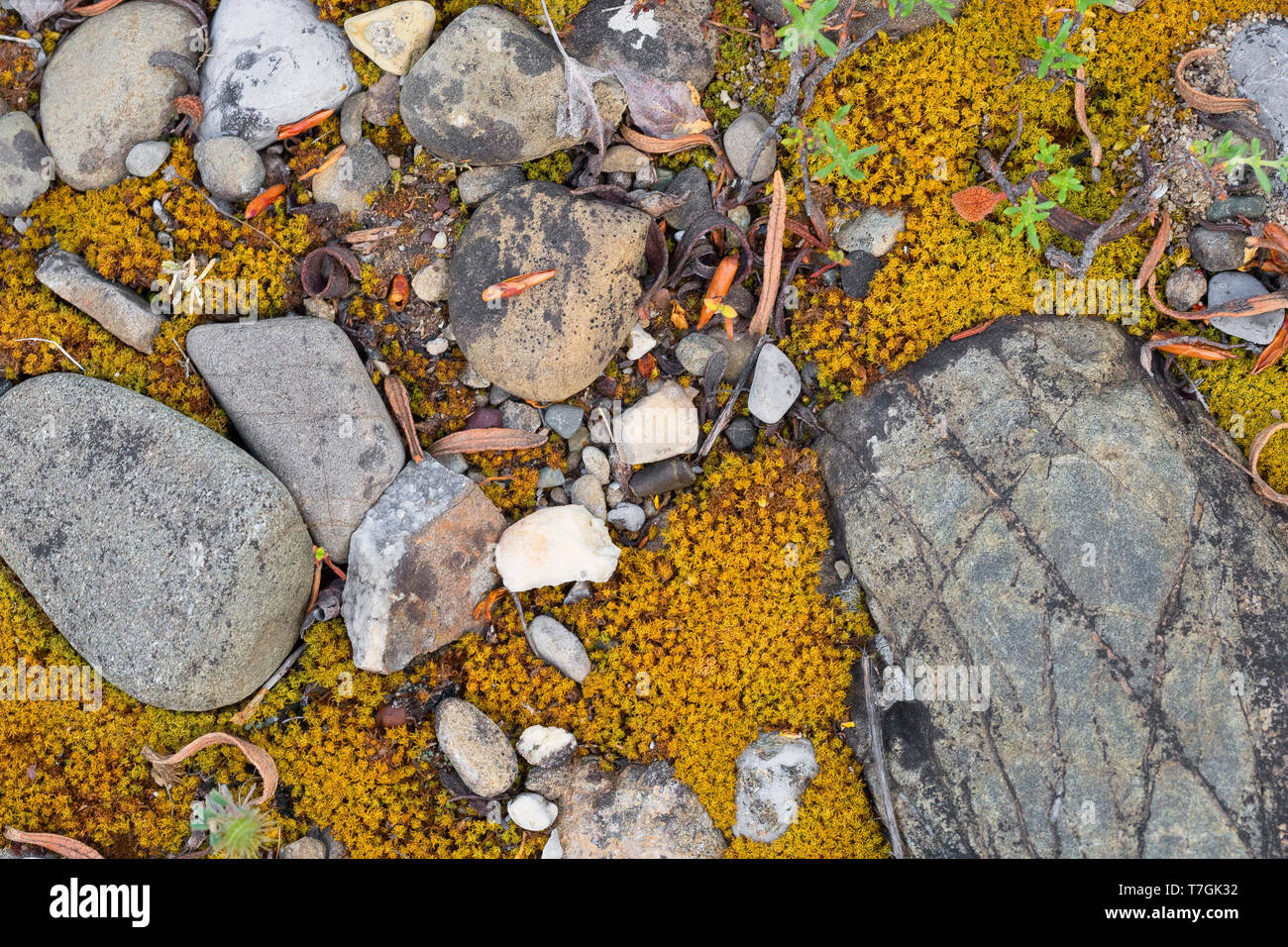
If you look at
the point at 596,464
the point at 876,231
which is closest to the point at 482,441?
the point at 596,464

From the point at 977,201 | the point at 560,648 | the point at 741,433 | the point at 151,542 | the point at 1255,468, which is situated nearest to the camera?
the point at 151,542

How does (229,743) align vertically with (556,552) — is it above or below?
below

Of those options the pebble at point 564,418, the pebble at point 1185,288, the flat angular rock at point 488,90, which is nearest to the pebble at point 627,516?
the pebble at point 564,418

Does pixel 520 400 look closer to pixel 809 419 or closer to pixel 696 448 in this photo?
pixel 696 448

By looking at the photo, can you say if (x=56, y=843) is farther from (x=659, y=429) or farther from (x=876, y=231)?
(x=876, y=231)

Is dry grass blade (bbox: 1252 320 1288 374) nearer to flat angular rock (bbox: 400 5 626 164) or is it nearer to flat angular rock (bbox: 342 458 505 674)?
flat angular rock (bbox: 400 5 626 164)

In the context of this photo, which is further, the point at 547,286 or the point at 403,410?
the point at 403,410
